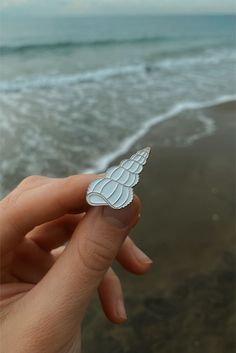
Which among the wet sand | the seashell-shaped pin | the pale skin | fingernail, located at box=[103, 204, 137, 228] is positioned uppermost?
the seashell-shaped pin

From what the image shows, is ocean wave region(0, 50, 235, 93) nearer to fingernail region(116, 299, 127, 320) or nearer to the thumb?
fingernail region(116, 299, 127, 320)

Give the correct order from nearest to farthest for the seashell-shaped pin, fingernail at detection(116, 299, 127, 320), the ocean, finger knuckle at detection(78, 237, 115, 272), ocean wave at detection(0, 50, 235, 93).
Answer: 1. the seashell-shaped pin
2. finger knuckle at detection(78, 237, 115, 272)
3. fingernail at detection(116, 299, 127, 320)
4. the ocean
5. ocean wave at detection(0, 50, 235, 93)

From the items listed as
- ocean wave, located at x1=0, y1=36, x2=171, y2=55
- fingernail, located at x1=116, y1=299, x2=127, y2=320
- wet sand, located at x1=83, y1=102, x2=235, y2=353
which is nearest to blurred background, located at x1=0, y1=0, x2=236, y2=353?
wet sand, located at x1=83, y1=102, x2=235, y2=353

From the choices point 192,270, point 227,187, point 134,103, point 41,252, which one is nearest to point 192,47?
point 134,103

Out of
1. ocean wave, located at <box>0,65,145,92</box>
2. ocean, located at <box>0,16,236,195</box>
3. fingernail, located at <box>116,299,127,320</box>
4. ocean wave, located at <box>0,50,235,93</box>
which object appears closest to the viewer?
fingernail, located at <box>116,299,127,320</box>

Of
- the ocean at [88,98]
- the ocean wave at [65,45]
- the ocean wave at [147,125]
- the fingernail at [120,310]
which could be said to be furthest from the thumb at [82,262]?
the ocean wave at [65,45]

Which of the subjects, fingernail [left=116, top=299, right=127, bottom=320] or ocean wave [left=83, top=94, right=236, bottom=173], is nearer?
fingernail [left=116, top=299, right=127, bottom=320]

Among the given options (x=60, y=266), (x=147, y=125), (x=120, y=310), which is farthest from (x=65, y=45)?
(x=60, y=266)
